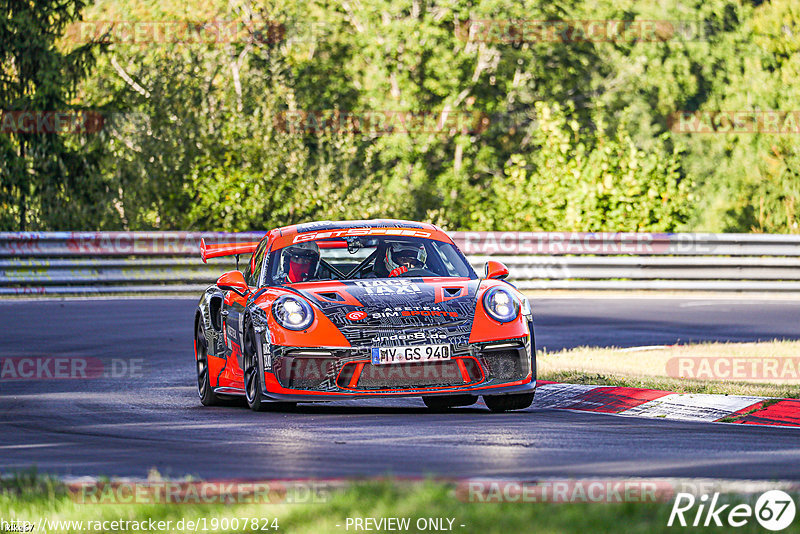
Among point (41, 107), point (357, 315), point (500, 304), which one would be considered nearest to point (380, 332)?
point (357, 315)

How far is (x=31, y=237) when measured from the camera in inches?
886

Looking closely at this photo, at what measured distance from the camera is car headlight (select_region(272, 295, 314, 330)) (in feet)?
31.4

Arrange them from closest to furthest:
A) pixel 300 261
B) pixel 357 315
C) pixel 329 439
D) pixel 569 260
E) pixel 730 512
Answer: pixel 730 512
pixel 329 439
pixel 357 315
pixel 300 261
pixel 569 260

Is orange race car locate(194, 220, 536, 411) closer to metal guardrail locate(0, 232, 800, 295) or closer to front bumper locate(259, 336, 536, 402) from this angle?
front bumper locate(259, 336, 536, 402)

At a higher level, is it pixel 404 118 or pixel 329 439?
pixel 404 118

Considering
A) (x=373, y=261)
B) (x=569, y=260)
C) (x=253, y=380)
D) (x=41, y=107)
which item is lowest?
(x=569, y=260)

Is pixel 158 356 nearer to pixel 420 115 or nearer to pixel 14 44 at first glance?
pixel 14 44

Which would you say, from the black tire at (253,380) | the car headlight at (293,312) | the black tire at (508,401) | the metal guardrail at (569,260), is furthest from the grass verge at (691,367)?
the metal guardrail at (569,260)

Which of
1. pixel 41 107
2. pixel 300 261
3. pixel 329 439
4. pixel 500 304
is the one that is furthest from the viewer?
pixel 41 107

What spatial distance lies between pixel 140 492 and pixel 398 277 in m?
4.54

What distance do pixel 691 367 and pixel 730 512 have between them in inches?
303

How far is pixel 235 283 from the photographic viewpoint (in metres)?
10.6

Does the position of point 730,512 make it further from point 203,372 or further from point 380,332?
point 203,372

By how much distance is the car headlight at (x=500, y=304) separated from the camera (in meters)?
9.73
